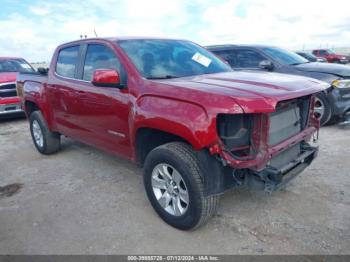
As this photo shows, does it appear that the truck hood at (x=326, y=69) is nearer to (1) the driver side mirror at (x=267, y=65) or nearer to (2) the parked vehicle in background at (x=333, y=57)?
(1) the driver side mirror at (x=267, y=65)

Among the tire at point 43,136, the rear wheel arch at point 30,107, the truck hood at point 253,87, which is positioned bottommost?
the tire at point 43,136

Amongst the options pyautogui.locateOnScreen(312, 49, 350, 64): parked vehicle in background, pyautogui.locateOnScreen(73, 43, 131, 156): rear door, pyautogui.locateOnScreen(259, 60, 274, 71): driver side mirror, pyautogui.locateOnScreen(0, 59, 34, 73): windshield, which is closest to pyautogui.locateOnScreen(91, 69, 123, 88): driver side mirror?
pyautogui.locateOnScreen(73, 43, 131, 156): rear door

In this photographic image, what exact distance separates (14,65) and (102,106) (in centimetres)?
761

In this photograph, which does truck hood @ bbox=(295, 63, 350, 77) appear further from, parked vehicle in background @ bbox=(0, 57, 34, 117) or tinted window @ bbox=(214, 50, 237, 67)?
parked vehicle in background @ bbox=(0, 57, 34, 117)

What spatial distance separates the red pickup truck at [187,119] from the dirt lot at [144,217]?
0.99 ft

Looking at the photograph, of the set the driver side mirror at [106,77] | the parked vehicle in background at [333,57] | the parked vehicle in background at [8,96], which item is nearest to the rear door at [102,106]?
the driver side mirror at [106,77]

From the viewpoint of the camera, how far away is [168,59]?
12.9 ft

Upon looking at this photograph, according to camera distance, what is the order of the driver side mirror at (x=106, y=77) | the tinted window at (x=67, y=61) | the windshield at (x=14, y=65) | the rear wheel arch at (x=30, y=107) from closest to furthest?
the driver side mirror at (x=106, y=77) < the tinted window at (x=67, y=61) < the rear wheel arch at (x=30, y=107) < the windshield at (x=14, y=65)

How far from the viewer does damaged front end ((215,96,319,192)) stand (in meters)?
2.81

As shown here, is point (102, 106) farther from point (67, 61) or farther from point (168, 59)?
point (67, 61)

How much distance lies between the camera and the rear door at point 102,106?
3725 mm

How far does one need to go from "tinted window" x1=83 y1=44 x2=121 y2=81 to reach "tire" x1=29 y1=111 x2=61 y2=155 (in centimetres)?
179

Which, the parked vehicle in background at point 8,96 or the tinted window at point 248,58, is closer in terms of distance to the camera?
the tinted window at point 248,58

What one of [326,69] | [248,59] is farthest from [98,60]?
[326,69]
